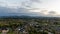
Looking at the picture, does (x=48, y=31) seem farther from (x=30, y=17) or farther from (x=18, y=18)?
(x=18, y=18)

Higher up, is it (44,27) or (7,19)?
(7,19)

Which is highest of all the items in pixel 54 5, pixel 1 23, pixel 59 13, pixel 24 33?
pixel 54 5

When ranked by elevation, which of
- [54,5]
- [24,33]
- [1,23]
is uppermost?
[54,5]

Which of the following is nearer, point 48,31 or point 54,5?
point 48,31

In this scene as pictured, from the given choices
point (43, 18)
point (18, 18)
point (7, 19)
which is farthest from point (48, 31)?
point (7, 19)

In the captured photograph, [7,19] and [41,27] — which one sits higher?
[7,19]

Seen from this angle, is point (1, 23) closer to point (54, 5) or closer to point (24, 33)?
point (24, 33)

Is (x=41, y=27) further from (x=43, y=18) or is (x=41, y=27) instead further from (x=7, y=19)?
(x=7, y=19)

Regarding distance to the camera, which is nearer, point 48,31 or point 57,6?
point 48,31

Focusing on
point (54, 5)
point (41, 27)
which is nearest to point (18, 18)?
point (41, 27)

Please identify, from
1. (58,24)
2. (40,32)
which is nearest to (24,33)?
(40,32)
